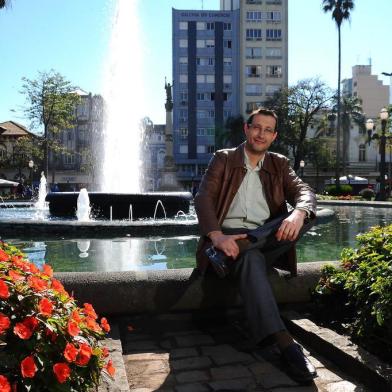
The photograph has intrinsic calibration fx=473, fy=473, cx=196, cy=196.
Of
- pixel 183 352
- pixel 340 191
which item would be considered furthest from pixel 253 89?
pixel 183 352

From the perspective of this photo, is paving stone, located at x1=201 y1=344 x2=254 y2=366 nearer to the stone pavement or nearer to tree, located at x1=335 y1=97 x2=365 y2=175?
the stone pavement

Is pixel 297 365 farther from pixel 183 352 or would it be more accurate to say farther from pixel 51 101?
pixel 51 101

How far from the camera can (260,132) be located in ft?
12.1

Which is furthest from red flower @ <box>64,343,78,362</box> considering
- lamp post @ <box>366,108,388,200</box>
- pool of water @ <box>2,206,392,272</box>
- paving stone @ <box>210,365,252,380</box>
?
lamp post @ <box>366,108,388,200</box>

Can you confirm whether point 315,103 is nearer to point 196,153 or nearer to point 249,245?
point 196,153

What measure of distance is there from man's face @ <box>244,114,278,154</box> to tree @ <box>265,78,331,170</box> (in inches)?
2018

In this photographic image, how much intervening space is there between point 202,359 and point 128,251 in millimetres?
4892

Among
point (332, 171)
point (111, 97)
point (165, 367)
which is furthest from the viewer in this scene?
point (332, 171)

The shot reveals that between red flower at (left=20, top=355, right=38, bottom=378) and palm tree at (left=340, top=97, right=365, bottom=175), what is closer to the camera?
red flower at (left=20, top=355, right=38, bottom=378)

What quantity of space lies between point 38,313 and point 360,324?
7.07 ft

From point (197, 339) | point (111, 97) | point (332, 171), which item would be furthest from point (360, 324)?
point (332, 171)

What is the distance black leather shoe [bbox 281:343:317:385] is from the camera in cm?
280

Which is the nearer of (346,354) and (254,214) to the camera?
(346,354)

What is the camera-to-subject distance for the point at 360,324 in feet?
10.4
